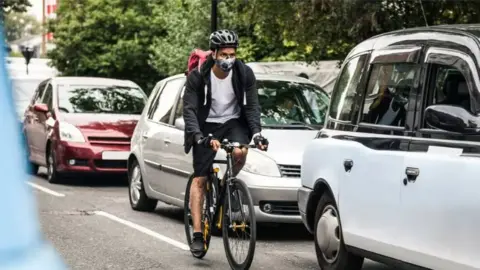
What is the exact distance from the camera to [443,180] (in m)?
5.69

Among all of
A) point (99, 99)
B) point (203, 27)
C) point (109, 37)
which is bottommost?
point (109, 37)

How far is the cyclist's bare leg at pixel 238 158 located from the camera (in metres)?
7.89

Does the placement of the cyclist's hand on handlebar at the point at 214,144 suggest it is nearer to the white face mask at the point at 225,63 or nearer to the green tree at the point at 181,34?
the white face mask at the point at 225,63

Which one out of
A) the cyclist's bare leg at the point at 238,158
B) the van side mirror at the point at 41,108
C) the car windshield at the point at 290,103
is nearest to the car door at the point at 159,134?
the car windshield at the point at 290,103

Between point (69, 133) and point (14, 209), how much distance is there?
1484cm

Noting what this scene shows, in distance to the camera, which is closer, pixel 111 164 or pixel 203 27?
pixel 111 164

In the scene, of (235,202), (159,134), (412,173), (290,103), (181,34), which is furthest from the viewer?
(181,34)

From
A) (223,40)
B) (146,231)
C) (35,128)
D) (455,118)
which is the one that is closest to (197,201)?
(223,40)

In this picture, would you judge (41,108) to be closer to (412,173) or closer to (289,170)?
(289,170)

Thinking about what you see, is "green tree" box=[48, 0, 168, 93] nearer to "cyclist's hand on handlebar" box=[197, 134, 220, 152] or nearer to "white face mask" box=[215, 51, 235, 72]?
"white face mask" box=[215, 51, 235, 72]

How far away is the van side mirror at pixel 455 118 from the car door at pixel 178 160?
486 centimetres

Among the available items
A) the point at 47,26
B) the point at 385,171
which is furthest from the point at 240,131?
the point at 47,26

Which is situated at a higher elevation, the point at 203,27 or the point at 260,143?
the point at 260,143

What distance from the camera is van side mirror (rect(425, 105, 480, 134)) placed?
561 centimetres
